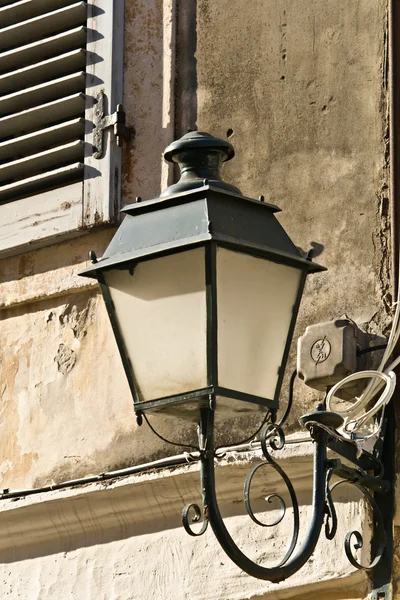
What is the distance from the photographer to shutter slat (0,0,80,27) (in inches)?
217

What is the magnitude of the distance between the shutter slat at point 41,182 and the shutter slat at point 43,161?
4 cm

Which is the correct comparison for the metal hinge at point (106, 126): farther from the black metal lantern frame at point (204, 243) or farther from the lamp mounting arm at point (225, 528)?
the lamp mounting arm at point (225, 528)

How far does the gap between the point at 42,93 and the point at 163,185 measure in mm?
599

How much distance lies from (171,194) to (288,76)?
4.84 feet

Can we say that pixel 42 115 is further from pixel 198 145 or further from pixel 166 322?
pixel 166 322

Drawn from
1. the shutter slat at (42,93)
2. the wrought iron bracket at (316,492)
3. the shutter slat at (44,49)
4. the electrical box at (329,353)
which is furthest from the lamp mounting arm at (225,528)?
the shutter slat at (44,49)

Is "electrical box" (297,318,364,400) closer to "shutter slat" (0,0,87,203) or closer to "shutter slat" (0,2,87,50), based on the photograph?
"shutter slat" (0,0,87,203)

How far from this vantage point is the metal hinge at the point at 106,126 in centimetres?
518

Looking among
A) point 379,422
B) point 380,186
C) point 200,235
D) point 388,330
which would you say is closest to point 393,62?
point 380,186

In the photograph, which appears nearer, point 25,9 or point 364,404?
point 364,404

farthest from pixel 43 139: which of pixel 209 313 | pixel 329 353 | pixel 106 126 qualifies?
pixel 209 313

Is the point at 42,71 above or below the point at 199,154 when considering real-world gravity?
above

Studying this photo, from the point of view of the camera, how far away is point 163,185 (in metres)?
5.10

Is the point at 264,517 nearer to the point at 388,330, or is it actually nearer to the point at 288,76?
the point at 388,330
